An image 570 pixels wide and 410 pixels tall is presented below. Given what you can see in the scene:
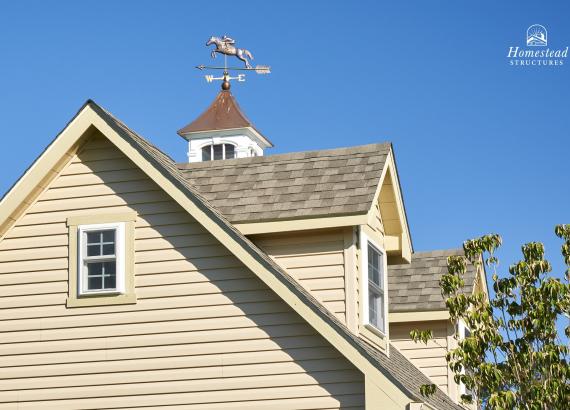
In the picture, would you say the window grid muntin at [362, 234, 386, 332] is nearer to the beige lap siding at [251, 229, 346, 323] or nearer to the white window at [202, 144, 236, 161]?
the beige lap siding at [251, 229, 346, 323]

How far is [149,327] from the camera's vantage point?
58.2 feet

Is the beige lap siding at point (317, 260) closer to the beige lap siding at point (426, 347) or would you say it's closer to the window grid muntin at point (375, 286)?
the window grid muntin at point (375, 286)

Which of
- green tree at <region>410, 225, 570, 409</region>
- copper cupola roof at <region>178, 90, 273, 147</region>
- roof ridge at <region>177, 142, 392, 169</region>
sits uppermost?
copper cupola roof at <region>178, 90, 273, 147</region>

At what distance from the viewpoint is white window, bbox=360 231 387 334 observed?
725 inches

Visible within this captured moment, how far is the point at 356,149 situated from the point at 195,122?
23.9 meters

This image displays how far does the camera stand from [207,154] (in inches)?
1661

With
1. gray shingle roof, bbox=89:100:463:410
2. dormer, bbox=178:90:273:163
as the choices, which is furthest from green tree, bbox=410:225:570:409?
dormer, bbox=178:90:273:163

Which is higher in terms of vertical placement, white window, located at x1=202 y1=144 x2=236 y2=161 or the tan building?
white window, located at x1=202 y1=144 x2=236 y2=161

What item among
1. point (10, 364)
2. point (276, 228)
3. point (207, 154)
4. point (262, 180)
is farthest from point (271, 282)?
point (207, 154)

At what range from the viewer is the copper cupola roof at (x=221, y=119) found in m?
42.0

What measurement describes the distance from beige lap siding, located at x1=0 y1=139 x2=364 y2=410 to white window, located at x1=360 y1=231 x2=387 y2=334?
1.81 metres

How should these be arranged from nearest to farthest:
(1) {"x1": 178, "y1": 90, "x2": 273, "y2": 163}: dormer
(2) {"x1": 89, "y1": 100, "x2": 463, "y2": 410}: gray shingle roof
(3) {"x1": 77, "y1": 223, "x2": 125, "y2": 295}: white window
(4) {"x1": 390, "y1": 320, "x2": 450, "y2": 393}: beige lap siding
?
(2) {"x1": 89, "y1": 100, "x2": 463, "y2": 410}: gray shingle roof < (3) {"x1": 77, "y1": 223, "x2": 125, "y2": 295}: white window < (4) {"x1": 390, "y1": 320, "x2": 450, "y2": 393}: beige lap siding < (1) {"x1": 178, "y1": 90, "x2": 273, "y2": 163}: dormer

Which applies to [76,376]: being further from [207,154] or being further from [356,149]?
[207,154]

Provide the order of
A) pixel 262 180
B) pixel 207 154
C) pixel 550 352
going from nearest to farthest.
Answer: pixel 550 352
pixel 262 180
pixel 207 154
